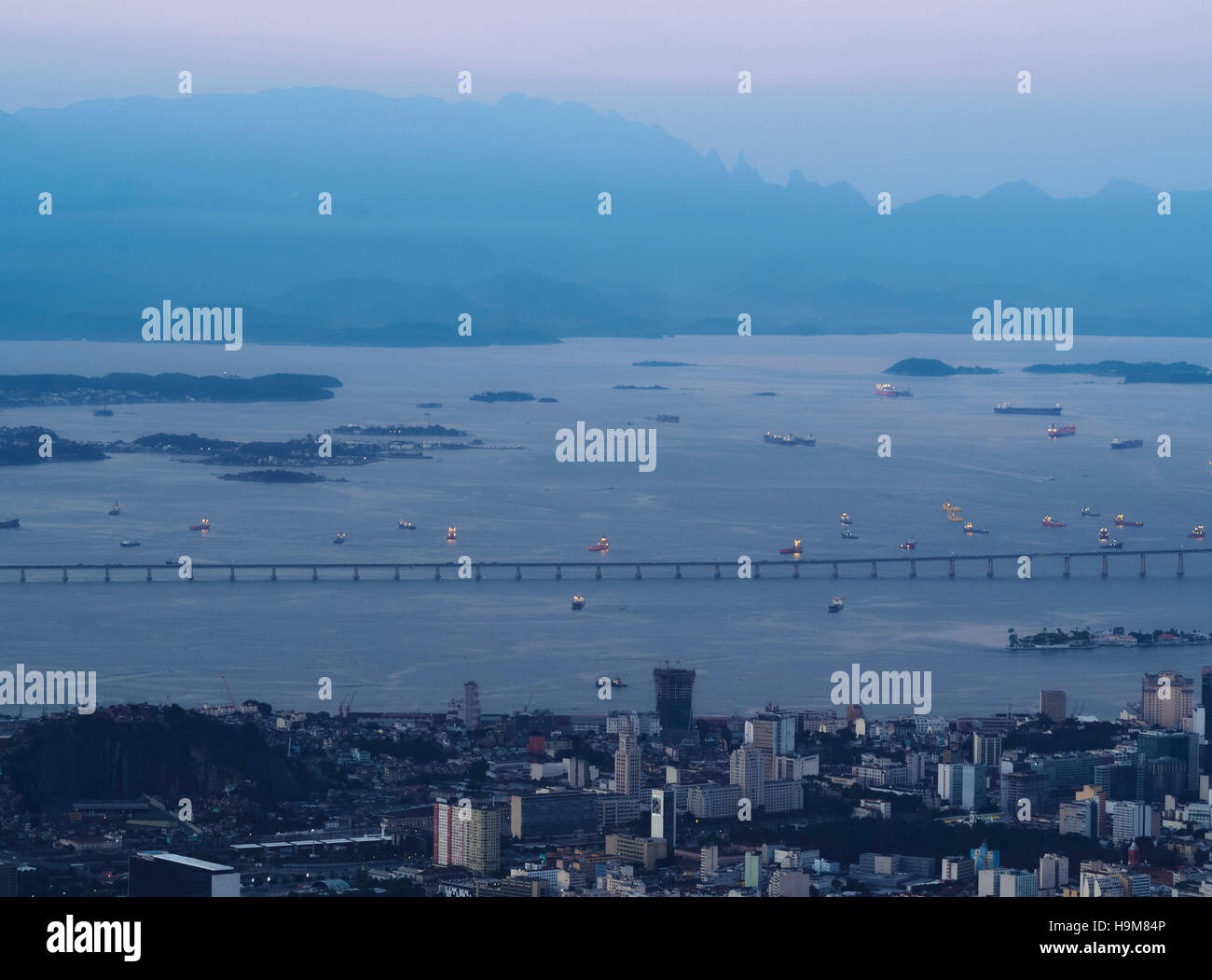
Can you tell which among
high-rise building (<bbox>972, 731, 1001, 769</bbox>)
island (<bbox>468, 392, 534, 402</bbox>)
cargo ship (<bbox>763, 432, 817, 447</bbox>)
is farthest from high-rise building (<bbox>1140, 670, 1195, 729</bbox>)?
island (<bbox>468, 392, 534, 402</bbox>)

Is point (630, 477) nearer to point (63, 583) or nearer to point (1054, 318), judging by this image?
point (63, 583)

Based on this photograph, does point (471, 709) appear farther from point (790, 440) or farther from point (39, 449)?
point (790, 440)

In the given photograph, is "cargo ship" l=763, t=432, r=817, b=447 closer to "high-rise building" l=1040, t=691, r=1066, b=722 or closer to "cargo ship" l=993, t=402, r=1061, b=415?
"cargo ship" l=993, t=402, r=1061, b=415

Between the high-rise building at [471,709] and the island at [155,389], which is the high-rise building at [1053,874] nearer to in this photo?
the high-rise building at [471,709]

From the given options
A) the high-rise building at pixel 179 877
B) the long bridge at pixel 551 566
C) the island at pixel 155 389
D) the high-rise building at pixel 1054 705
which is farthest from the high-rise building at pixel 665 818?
the island at pixel 155 389

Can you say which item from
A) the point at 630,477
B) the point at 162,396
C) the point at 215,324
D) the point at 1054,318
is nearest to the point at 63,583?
the point at 630,477
